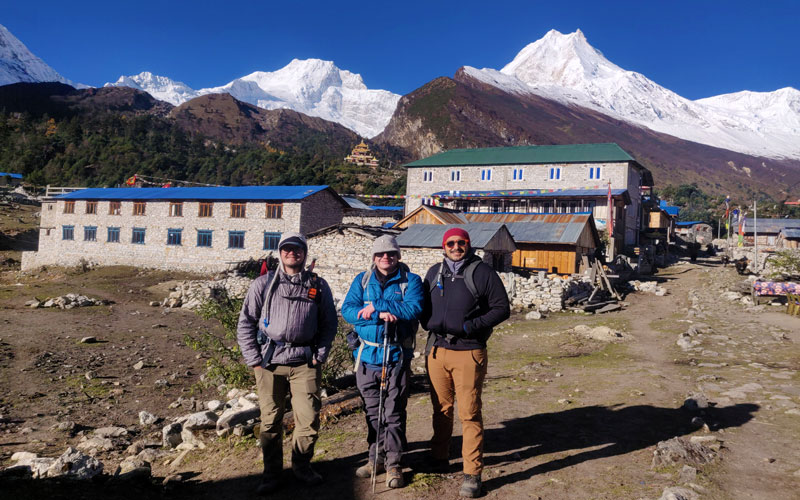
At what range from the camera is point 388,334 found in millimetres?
4176

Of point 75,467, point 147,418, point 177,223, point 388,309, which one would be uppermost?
point 177,223

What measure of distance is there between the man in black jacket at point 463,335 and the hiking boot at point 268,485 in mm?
1490

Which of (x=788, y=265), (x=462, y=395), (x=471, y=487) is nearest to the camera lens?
(x=471, y=487)

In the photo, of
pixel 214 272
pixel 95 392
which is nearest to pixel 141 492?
pixel 95 392

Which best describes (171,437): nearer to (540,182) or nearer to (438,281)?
(438,281)

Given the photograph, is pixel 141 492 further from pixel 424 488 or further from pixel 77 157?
pixel 77 157

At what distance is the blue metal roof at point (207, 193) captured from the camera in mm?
31953

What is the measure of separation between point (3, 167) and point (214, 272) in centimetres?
5965

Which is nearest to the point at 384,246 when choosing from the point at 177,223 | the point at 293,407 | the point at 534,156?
the point at 293,407

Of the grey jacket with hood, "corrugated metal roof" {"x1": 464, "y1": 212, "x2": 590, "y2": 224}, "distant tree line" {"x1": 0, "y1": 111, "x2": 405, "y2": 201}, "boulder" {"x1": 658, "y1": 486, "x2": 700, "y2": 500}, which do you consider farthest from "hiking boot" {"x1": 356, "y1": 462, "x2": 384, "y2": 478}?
"distant tree line" {"x1": 0, "y1": 111, "x2": 405, "y2": 201}

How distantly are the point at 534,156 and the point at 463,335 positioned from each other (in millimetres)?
44971

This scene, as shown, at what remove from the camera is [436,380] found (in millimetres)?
4207

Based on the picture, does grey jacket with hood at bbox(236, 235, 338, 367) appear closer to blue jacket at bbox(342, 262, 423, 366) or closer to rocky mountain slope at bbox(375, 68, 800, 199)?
blue jacket at bbox(342, 262, 423, 366)

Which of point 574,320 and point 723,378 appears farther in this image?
point 574,320
